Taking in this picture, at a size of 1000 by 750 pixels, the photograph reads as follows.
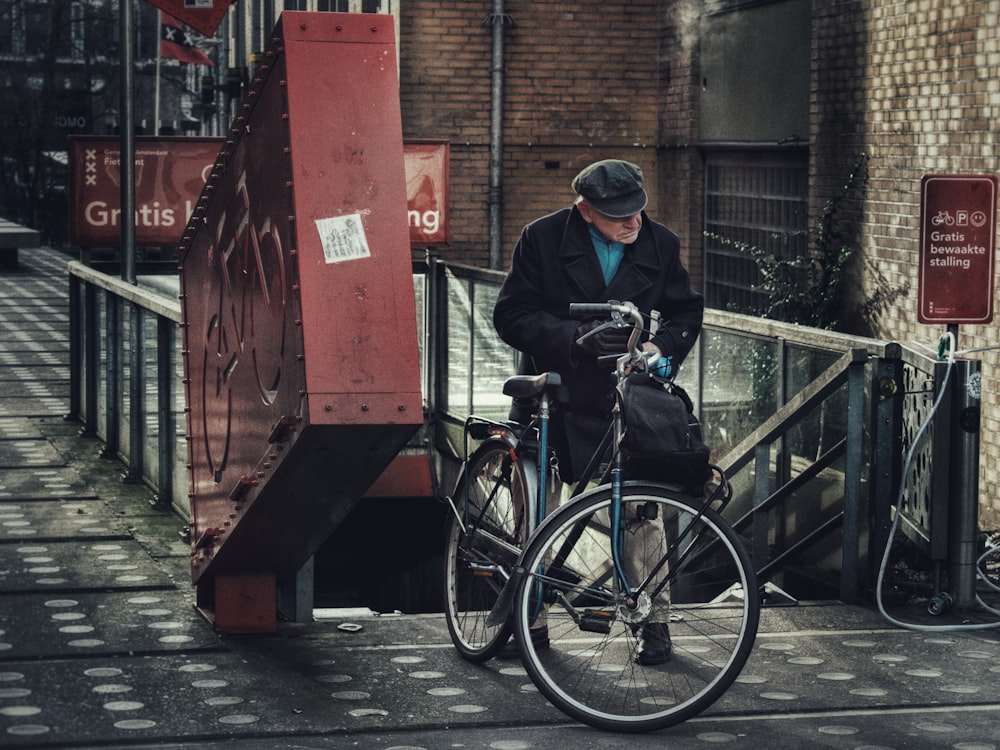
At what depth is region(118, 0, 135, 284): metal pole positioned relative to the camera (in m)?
11.3

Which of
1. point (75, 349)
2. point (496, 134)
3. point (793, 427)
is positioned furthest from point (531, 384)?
point (496, 134)

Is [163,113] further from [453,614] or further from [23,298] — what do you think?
[453,614]

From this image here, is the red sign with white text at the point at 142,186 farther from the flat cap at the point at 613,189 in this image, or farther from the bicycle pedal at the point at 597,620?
the bicycle pedal at the point at 597,620

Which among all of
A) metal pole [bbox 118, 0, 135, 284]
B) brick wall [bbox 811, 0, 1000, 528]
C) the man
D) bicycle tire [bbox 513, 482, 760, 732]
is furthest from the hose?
metal pole [bbox 118, 0, 135, 284]

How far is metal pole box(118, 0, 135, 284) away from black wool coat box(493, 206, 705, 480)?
635 centimetres

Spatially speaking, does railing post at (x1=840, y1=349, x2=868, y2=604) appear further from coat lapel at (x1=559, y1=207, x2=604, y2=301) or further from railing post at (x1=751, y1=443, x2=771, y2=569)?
coat lapel at (x1=559, y1=207, x2=604, y2=301)

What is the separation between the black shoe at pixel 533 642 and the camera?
511 cm

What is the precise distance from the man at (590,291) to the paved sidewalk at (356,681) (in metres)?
0.60

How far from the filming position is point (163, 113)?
5456cm

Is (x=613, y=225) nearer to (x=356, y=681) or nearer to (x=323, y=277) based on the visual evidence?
(x=323, y=277)

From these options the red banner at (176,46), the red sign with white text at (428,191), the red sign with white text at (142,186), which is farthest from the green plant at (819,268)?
the red banner at (176,46)

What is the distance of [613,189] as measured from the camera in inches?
208

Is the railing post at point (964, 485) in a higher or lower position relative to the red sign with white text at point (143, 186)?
lower

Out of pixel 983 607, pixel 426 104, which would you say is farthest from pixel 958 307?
pixel 426 104
